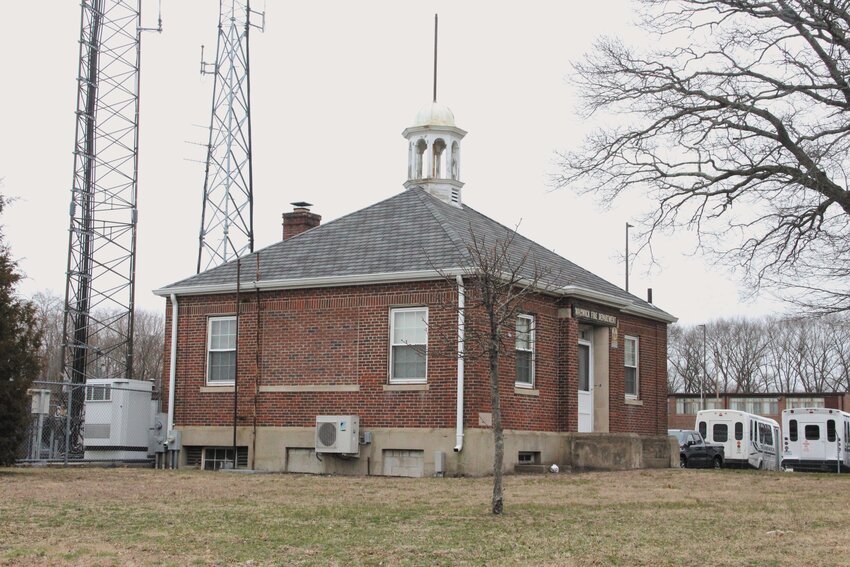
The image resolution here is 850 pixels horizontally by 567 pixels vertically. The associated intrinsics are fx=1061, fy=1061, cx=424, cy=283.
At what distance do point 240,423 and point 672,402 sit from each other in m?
53.7

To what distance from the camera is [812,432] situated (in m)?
39.1

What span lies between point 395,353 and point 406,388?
0.83 metres

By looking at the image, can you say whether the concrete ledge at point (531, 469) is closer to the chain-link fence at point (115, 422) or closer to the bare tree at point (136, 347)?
the chain-link fence at point (115, 422)

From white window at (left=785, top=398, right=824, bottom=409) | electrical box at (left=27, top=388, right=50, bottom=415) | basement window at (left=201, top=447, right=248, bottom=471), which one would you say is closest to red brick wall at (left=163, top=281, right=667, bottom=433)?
basement window at (left=201, top=447, right=248, bottom=471)

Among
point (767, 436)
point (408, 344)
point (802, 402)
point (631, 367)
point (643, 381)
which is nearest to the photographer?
point (408, 344)

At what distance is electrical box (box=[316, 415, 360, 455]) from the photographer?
21.6 metres

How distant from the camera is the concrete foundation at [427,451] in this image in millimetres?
20766

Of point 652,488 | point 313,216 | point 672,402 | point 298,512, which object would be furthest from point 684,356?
point 298,512

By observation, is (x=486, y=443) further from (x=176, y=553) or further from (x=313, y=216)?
(x=176, y=553)

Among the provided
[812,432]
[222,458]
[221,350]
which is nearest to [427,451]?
[222,458]

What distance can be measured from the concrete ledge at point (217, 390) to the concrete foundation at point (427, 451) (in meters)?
0.82

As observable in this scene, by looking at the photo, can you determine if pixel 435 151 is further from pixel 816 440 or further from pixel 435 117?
pixel 816 440

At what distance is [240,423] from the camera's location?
23594 mm

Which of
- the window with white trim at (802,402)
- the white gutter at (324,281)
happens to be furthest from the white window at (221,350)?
the window with white trim at (802,402)
